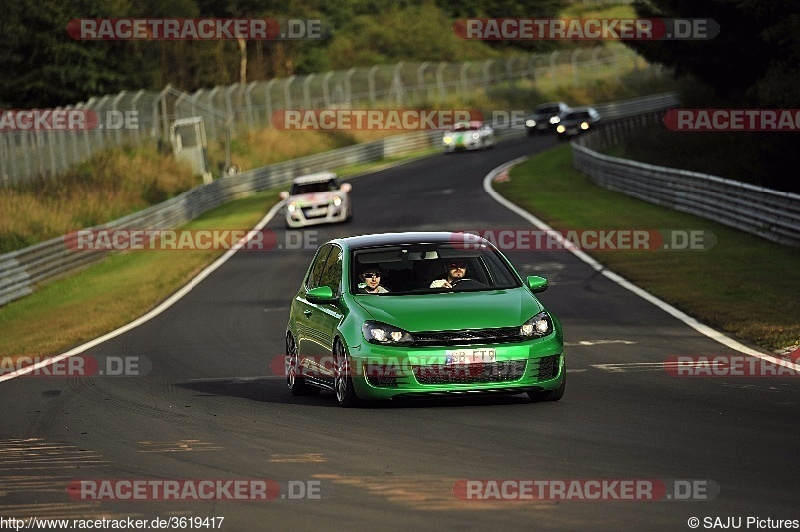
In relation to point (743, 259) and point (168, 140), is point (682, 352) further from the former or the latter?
point (168, 140)

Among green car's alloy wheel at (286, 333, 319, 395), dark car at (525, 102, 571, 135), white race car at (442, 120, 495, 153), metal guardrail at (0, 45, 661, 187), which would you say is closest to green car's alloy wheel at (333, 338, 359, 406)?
green car's alloy wheel at (286, 333, 319, 395)

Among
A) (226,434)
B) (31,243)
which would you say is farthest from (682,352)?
(31,243)

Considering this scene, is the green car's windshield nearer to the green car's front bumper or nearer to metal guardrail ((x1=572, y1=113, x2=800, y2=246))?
the green car's front bumper

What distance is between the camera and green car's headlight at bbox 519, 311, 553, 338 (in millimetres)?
11180

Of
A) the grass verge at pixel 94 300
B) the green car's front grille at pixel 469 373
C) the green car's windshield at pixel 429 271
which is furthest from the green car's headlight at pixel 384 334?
the grass verge at pixel 94 300

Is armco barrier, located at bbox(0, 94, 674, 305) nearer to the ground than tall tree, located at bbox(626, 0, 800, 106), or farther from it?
nearer to the ground

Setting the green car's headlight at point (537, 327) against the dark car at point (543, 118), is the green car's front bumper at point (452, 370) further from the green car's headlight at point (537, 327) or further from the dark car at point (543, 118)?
the dark car at point (543, 118)

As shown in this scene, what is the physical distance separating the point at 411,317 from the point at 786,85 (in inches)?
997

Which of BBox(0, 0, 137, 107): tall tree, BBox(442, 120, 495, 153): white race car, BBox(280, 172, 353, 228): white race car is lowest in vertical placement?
BBox(442, 120, 495, 153): white race car

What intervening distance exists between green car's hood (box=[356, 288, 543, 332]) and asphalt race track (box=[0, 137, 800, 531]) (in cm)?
67

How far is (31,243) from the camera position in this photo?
115 ft

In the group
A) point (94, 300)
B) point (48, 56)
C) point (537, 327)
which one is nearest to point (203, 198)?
point (94, 300)

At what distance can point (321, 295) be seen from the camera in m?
12.0

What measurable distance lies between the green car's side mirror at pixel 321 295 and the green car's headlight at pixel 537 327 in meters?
1.75
